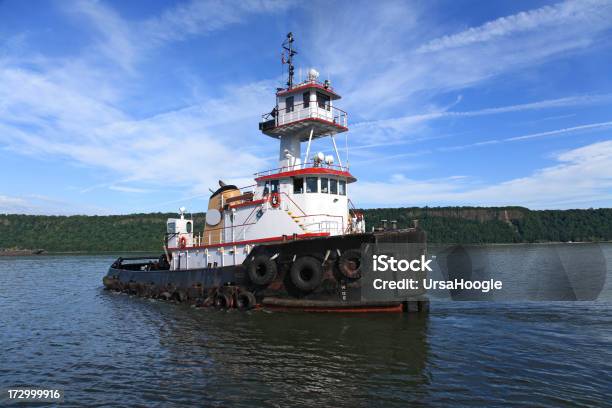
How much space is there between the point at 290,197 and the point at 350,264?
4847 mm

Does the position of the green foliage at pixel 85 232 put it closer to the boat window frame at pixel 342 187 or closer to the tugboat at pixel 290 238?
the tugboat at pixel 290 238

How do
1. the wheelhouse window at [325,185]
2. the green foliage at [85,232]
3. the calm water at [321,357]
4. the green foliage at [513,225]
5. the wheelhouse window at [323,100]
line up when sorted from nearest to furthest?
the calm water at [321,357] → the wheelhouse window at [325,185] → the wheelhouse window at [323,100] → the green foliage at [85,232] → the green foliage at [513,225]

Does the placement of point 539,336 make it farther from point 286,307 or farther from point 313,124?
point 313,124

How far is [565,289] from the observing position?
80.2ft

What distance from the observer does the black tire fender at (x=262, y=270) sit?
16531 millimetres

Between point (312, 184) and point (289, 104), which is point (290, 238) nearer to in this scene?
point (312, 184)

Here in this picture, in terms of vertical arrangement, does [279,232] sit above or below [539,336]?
above

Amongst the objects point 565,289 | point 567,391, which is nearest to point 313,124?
point 567,391

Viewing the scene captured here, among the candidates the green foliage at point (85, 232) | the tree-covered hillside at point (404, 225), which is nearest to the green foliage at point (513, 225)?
Result: the tree-covered hillside at point (404, 225)

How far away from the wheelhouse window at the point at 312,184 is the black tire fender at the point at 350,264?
4.20 m

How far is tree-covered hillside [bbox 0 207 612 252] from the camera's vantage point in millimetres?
113000

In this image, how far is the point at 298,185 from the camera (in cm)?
1852

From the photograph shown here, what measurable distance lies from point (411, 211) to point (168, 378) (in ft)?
490

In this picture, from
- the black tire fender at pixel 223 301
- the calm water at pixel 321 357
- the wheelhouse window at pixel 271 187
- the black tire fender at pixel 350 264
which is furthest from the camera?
the wheelhouse window at pixel 271 187
